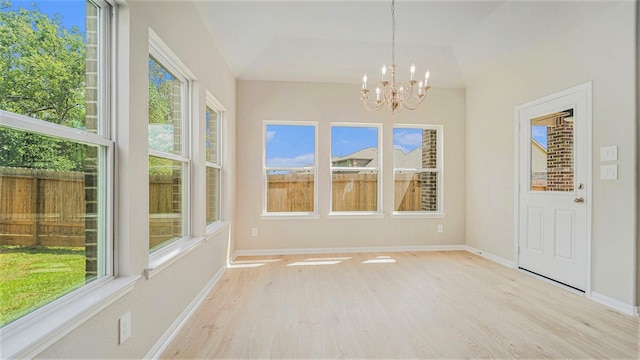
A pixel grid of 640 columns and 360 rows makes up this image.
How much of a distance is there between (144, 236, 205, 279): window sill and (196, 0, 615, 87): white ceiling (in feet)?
6.91

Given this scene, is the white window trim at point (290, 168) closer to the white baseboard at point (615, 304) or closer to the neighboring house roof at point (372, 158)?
the neighboring house roof at point (372, 158)

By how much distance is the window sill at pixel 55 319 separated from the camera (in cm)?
95

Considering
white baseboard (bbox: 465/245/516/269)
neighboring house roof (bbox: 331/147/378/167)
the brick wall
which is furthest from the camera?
neighboring house roof (bbox: 331/147/378/167)

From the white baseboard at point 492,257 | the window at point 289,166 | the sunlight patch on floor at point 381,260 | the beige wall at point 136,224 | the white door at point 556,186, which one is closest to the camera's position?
the beige wall at point 136,224

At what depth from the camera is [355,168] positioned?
4.61 metres

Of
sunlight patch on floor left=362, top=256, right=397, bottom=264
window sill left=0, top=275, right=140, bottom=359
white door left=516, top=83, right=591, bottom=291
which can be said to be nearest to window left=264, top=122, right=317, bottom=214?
sunlight patch on floor left=362, top=256, right=397, bottom=264

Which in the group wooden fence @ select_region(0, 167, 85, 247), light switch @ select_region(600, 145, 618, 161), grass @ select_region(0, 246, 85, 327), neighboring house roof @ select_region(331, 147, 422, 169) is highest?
neighboring house roof @ select_region(331, 147, 422, 169)

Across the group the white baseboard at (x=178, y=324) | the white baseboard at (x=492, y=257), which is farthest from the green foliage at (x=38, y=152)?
the white baseboard at (x=492, y=257)

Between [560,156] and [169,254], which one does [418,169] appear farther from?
[169,254]

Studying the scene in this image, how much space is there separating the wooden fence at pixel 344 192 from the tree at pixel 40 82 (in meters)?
3.23

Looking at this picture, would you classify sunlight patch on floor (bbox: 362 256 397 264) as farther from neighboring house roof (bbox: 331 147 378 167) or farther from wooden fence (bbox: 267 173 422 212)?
neighboring house roof (bbox: 331 147 378 167)

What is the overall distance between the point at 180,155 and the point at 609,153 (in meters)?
3.86

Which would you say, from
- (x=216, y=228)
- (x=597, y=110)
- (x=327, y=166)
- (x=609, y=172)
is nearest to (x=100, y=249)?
(x=216, y=228)

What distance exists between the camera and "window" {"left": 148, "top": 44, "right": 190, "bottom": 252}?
198 centimetres
